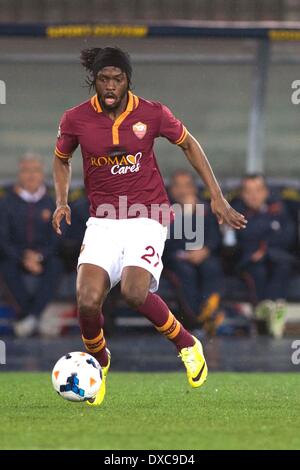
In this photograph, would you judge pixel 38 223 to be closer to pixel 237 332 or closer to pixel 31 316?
pixel 31 316

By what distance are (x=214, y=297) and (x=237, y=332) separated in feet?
2.36

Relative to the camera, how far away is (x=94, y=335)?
8.48 metres

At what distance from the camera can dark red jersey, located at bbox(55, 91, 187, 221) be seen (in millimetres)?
8625

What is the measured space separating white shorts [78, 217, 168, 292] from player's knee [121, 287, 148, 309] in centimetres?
20

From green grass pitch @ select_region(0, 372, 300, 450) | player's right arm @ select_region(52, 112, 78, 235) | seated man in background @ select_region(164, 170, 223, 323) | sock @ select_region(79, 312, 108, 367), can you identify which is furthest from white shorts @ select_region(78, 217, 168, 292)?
seated man in background @ select_region(164, 170, 223, 323)

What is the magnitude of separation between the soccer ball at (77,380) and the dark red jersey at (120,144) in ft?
4.06

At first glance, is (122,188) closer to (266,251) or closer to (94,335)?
(94,335)

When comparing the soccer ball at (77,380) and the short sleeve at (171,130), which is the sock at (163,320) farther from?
the short sleeve at (171,130)

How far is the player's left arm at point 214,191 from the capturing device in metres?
8.37

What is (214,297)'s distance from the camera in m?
14.2

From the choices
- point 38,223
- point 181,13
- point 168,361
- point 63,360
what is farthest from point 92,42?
point 63,360

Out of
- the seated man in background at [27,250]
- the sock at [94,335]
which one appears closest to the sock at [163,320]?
the sock at [94,335]

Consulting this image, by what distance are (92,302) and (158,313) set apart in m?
0.63

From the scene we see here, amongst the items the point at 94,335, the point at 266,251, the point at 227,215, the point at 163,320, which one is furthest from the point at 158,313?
the point at 266,251
